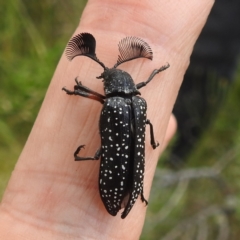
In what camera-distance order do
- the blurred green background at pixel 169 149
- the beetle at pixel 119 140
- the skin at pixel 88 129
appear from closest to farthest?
the beetle at pixel 119 140, the skin at pixel 88 129, the blurred green background at pixel 169 149

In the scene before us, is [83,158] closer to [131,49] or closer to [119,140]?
[119,140]

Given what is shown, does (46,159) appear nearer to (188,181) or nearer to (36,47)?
(36,47)

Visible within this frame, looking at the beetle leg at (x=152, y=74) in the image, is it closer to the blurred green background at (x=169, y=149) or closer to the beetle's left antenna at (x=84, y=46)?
the beetle's left antenna at (x=84, y=46)

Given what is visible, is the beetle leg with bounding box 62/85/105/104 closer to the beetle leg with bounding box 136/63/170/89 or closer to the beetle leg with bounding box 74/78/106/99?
the beetle leg with bounding box 74/78/106/99

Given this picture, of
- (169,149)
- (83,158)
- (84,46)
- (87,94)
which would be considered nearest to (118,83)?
(87,94)

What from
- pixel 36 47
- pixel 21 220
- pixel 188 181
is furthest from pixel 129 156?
pixel 188 181

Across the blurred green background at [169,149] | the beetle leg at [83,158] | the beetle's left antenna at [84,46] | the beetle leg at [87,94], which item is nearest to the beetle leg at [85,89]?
the beetle leg at [87,94]
